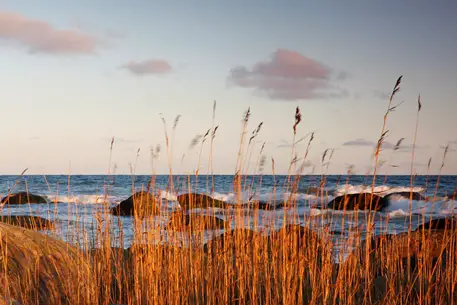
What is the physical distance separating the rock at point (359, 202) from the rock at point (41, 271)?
78.7 inches

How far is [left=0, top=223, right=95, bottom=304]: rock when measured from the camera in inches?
140

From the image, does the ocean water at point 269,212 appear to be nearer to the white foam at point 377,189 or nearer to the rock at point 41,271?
the white foam at point 377,189

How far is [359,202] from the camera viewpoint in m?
3.44

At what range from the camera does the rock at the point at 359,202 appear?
342cm

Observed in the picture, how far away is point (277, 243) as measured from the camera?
4.05m

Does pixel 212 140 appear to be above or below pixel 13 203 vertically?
above

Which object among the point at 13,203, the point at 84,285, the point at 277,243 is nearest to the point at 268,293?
the point at 277,243

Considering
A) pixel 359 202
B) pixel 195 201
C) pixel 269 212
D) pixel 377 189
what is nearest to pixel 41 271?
pixel 195 201

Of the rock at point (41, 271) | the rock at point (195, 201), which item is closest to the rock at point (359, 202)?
the rock at point (195, 201)

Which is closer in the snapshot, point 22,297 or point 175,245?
point 22,297

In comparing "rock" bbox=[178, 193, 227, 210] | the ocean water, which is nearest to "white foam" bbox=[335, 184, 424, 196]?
the ocean water

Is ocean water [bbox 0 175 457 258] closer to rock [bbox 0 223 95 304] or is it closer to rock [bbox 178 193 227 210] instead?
rock [bbox 178 193 227 210]

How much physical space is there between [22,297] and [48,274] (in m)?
0.32

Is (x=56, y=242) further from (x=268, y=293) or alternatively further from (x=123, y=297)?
(x=268, y=293)
